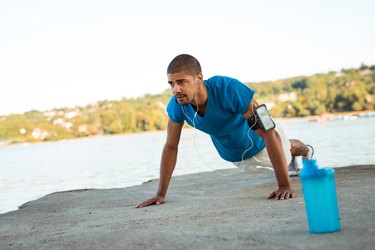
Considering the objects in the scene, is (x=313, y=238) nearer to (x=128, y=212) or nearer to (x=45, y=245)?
(x=45, y=245)

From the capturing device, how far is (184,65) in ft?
14.2

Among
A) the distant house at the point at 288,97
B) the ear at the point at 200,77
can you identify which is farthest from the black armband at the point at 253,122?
the distant house at the point at 288,97

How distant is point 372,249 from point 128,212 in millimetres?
2672

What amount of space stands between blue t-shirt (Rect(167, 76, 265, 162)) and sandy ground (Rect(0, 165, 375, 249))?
1.72ft

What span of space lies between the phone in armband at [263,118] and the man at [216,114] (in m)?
0.03

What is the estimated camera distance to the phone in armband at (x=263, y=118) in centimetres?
445

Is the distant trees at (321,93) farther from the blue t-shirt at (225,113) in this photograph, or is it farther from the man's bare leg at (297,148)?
the blue t-shirt at (225,113)

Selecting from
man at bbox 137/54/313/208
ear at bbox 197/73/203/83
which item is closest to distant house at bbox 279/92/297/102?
man at bbox 137/54/313/208

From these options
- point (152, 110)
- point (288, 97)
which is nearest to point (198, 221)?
point (288, 97)

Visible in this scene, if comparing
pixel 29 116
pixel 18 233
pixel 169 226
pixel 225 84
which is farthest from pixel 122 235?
pixel 29 116

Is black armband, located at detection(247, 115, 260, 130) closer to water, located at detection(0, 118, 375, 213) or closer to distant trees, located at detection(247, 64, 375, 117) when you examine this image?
water, located at detection(0, 118, 375, 213)

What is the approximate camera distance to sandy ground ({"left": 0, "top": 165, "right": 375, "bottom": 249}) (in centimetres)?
282

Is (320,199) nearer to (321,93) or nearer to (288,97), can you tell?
(321,93)

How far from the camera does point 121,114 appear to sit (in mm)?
112000
